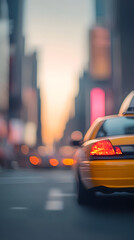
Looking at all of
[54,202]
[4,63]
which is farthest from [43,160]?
[4,63]

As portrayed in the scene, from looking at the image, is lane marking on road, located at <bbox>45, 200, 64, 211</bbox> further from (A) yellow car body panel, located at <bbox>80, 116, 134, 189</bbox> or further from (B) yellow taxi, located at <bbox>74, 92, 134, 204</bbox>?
(A) yellow car body panel, located at <bbox>80, 116, 134, 189</bbox>

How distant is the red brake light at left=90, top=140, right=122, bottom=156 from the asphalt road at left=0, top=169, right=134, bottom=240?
860mm

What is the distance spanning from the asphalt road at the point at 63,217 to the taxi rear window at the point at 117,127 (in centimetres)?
116

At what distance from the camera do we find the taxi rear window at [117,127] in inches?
259

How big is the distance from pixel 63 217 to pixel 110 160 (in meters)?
1.02

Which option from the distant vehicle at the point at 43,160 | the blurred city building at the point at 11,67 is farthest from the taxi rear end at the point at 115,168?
the blurred city building at the point at 11,67

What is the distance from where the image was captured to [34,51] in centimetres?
16788

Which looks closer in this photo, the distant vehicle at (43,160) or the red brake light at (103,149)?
the red brake light at (103,149)

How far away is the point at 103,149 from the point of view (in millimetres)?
6086

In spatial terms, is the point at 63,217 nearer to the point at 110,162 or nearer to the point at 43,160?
the point at 110,162

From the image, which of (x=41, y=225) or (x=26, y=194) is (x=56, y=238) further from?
(x=26, y=194)

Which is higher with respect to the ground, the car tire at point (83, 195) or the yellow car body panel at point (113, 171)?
the yellow car body panel at point (113, 171)

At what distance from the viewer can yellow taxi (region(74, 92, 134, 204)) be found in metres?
5.80

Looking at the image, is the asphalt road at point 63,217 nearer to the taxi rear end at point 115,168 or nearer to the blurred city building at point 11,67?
the taxi rear end at point 115,168
